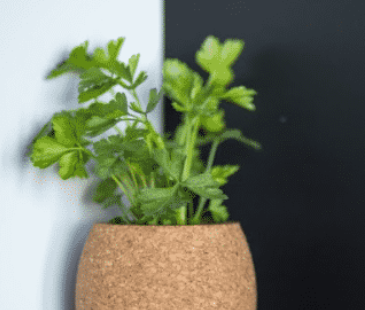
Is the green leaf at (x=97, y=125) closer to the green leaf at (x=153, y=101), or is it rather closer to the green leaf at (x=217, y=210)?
the green leaf at (x=153, y=101)

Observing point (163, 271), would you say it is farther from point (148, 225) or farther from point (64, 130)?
point (64, 130)

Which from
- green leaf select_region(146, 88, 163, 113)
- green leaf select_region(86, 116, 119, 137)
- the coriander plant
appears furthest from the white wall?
green leaf select_region(146, 88, 163, 113)

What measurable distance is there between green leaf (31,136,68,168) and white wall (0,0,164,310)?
0.19ft

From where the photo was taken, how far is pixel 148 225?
932 mm

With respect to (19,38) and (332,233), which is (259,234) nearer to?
(332,233)

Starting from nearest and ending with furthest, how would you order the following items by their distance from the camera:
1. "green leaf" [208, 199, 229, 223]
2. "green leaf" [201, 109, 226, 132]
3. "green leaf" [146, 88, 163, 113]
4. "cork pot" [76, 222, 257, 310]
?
1. "cork pot" [76, 222, 257, 310]
2. "green leaf" [146, 88, 163, 113]
3. "green leaf" [208, 199, 229, 223]
4. "green leaf" [201, 109, 226, 132]

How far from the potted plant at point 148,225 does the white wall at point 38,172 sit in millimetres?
53

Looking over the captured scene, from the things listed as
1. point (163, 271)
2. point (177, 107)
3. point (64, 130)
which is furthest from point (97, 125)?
point (163, 271)

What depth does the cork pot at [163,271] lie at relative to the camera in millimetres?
862

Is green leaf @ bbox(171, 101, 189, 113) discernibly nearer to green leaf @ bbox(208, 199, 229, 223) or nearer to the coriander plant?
the coriander plant

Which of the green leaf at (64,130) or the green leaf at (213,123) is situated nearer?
the green leaf at (64,130)

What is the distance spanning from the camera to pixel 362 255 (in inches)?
46.7

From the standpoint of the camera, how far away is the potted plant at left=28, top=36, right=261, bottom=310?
0.87 m

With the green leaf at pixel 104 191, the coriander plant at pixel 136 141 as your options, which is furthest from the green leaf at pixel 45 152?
the green leaf at pixel 104 191
